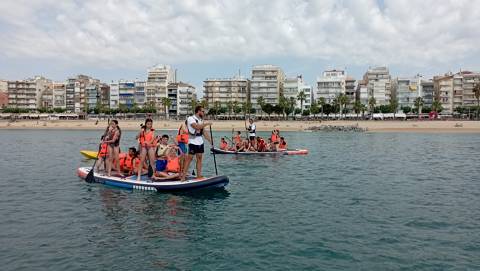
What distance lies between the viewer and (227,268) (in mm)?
8461

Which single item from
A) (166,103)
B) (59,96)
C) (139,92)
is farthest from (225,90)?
(59,96)

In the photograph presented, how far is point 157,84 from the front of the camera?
5861 inches

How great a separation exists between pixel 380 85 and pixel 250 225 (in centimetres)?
13091

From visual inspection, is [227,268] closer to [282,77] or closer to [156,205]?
[156,205]

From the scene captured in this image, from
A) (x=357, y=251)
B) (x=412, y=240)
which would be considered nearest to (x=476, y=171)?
(x=412, y=240)

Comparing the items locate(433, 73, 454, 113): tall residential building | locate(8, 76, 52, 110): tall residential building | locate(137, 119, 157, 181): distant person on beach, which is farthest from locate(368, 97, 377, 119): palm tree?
locate(8, 76, 52, 110): tall residential building

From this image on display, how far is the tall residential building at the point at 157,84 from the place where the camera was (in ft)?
484

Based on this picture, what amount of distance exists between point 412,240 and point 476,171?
15.5m

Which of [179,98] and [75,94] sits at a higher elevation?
[75,94]

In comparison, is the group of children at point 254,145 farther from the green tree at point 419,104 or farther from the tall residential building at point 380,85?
the tall residential building at point 380,85

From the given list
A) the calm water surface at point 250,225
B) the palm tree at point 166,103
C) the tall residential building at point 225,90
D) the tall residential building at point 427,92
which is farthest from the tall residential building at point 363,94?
the calm water surface at point 250,225

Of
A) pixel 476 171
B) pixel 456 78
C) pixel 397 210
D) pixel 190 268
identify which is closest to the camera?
pixel 190 268

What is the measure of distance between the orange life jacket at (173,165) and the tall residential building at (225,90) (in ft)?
422

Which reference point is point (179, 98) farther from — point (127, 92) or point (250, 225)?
point (250, 225)
